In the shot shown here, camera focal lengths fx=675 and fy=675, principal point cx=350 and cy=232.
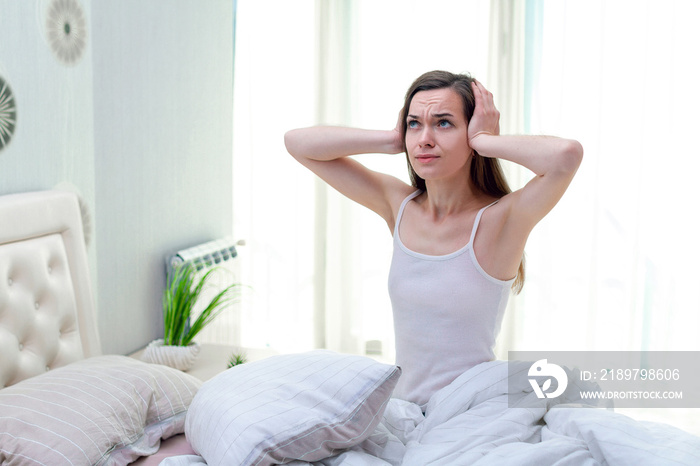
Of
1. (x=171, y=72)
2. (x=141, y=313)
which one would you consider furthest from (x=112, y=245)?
A: (x=171, y=72)

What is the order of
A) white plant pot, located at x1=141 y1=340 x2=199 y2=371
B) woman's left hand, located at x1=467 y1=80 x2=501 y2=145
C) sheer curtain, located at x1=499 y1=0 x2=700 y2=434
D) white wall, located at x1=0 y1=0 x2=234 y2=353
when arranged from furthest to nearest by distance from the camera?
sheer curtain, located at x1=499 y1=0 x2=700 y2=434
white plant pot, located at x1=141 y1=340 x2=199 y2=371
white wall, located at x1=0 y1=0 x2=234 y2=353
woman's left hand, located at x1=467 y1=80 x2=501 y2=145

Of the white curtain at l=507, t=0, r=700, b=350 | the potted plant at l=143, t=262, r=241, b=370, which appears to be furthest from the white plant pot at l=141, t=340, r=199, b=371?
the white curtain at l=507, t=0, r=700, b=350

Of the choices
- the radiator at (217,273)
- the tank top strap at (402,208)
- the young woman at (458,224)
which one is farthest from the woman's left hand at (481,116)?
the radiator at (217,273)

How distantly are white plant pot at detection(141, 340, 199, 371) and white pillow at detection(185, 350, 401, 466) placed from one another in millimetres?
880

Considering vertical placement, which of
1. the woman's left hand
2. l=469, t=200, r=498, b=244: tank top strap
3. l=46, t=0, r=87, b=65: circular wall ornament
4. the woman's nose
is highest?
l=46, t=0, r=87, b=65: circular wall ornament

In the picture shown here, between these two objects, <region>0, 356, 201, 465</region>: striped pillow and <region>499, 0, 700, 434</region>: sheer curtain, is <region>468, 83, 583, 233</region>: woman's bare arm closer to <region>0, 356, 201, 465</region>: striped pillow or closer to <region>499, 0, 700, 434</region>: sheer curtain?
<region>0, 356, 201, 465</region>: striped pillow

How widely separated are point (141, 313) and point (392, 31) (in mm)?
2094

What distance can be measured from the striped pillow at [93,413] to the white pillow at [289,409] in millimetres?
227

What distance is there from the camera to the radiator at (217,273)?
2771mm

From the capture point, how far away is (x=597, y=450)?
1.21 metres

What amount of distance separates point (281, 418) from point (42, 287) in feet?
3.59

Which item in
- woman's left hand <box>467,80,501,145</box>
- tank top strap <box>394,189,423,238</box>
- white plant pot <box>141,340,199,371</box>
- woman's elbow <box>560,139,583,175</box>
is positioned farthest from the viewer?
white plant pot <box>141,340,199,371</box>

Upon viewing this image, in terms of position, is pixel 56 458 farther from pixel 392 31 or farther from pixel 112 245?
pixel 392 31

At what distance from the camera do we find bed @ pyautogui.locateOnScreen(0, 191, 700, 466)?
4.09ft
